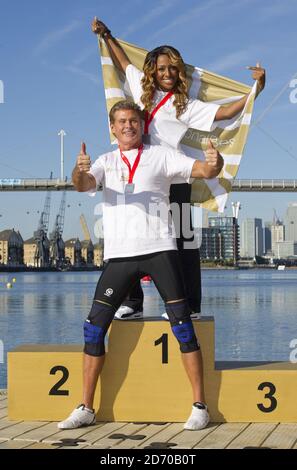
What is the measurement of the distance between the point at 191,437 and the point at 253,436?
0.37 metres

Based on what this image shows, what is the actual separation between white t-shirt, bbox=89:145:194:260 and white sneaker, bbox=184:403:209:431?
101 centimetres

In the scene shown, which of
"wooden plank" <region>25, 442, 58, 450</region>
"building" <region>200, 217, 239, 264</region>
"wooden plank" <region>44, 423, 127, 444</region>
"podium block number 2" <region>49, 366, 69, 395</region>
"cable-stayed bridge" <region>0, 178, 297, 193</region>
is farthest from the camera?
"building" <region>200, 217, 239, 264</region>

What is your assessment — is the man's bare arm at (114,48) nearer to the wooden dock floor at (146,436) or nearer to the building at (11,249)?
the wooden dock floor at (146,436)

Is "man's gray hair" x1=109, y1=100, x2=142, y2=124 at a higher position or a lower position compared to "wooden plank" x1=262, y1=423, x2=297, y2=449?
higher

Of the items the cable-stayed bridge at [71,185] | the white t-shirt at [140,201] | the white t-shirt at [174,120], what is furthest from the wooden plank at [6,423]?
the cable-stayed bridge at [71,185]

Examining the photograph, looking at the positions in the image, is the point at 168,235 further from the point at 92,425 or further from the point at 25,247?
the point at 25,247

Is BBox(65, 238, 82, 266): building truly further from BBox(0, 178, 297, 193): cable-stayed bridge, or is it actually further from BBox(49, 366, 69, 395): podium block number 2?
BBox(49, 366, 69, 395): podium block number 2

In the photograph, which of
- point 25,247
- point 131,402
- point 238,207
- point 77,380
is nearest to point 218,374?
point 131,402

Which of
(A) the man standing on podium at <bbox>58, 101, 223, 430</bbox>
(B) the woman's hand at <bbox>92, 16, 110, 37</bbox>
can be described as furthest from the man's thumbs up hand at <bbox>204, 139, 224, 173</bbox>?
(B) the woman's hand at <bbox>92, 16, 110, 37</bbox>

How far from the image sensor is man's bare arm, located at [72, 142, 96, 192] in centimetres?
460

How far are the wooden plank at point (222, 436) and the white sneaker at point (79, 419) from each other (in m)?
0.77

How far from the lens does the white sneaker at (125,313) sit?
506 cm

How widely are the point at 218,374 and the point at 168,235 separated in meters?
0.96

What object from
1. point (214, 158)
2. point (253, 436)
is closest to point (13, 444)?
point (253, 436)
